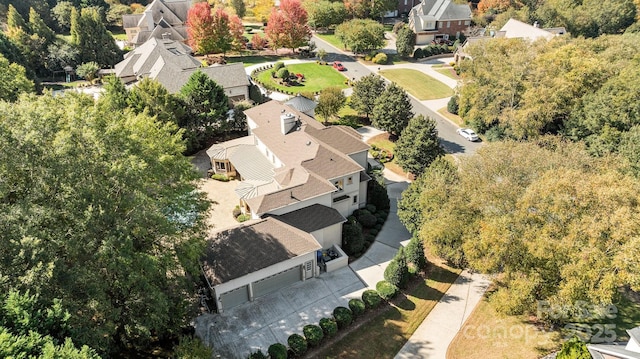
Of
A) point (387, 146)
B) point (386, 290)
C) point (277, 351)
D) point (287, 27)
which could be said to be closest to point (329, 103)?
point (387, 146)

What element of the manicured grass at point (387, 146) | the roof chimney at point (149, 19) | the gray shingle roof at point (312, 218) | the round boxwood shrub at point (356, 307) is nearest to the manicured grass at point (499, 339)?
the round boxwood shrub at point (356, 307)

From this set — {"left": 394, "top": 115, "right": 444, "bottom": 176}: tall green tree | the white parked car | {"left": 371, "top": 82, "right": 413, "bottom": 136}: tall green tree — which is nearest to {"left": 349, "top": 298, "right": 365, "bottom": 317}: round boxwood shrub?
{"left": 394, "top": 115, "right": 444, "bottom": 176}: tall green tree

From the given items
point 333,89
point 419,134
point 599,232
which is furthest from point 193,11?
point 599,232

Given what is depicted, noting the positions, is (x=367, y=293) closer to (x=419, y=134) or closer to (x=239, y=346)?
(x=239, y=346)

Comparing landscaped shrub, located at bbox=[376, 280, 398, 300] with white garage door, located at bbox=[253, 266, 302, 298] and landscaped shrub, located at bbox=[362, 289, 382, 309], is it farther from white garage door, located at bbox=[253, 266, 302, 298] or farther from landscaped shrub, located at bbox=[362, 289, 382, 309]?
white garage door, located at bbox=[253, 266, 302, 298]

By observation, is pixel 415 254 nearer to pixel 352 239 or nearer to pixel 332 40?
pixel 352 239

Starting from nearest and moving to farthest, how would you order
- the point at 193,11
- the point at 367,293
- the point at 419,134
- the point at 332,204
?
1. the point at 367,293
2. the point at 332,204
3. the point at 419,134
4. the point at 193,11

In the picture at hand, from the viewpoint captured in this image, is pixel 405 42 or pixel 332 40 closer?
pixel 405 42
